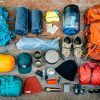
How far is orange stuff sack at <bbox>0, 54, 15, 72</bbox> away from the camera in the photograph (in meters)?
5.49

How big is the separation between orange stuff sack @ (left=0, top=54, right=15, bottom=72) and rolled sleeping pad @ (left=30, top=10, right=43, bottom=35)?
1.62ft

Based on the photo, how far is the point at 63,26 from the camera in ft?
19.0

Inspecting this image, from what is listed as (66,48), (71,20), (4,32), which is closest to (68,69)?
(66,48)

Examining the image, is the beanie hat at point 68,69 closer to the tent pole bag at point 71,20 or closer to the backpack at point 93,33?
the backpack at point 93,33

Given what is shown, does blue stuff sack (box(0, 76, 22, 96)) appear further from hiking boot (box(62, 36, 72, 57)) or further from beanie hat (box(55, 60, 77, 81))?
hiking boot (box(62, 36, 72, 57))

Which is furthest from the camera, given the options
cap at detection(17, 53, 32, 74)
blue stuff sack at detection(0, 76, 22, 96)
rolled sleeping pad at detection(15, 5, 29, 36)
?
rolled sleeping pad at detection(15, 5, 29, 36)

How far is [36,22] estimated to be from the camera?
5727 mm

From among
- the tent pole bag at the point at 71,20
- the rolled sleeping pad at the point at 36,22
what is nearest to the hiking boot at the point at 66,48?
the tent pole bag at the point at 71,20

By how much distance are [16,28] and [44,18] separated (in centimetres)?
47

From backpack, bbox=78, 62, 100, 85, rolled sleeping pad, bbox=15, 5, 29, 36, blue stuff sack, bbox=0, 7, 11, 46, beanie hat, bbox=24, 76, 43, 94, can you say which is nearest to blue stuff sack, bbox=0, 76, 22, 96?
beanie hat, bbox=24, 76, 43, 94

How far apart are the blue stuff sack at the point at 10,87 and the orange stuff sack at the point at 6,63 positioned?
5.4 inches

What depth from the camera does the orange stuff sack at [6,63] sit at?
5495mm

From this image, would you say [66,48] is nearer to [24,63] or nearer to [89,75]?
[89,75]

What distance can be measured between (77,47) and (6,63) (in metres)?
0.92
